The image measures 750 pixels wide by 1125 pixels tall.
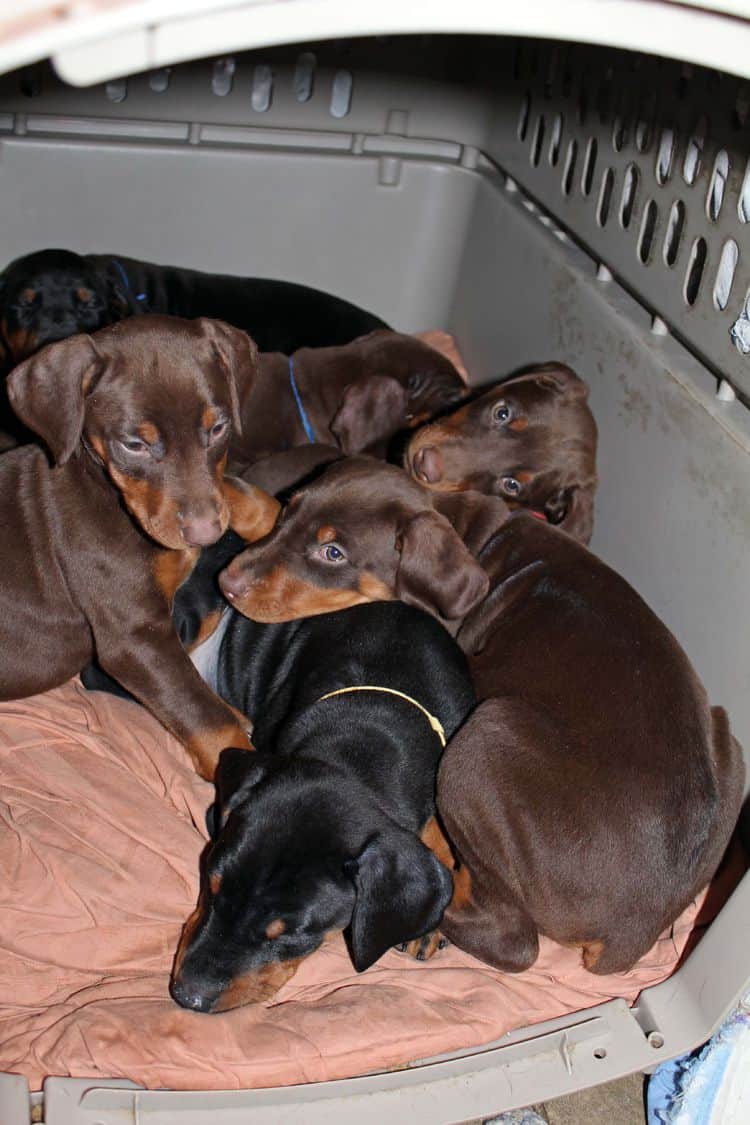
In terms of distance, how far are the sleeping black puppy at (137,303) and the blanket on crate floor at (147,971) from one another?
1371mm

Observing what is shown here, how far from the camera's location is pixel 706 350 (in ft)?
11.0

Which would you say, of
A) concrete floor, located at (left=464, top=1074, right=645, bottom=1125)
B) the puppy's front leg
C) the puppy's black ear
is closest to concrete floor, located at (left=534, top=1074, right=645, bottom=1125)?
concrete floor, located at (left=464, top=1074, right=645, bottom=1125)

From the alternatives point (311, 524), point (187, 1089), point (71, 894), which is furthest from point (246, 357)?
point (187, 1089)

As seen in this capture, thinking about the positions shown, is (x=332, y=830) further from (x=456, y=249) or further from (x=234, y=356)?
(x=456, y=249)

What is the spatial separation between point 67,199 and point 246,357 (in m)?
2.16

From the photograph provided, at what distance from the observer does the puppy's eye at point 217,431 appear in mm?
3014

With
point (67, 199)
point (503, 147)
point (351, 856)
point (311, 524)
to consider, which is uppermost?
point (503, 147)

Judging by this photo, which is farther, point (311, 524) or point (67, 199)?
point (67, 199)

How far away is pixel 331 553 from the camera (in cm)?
329

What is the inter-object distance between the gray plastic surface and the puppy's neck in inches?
19.1

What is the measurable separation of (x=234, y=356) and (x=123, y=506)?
1.74 ft

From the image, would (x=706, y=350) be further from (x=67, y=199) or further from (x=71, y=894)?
(x=67, y=199)

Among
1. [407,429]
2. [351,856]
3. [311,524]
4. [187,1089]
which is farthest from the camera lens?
[407,429]

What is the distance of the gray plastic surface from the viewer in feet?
10.1
